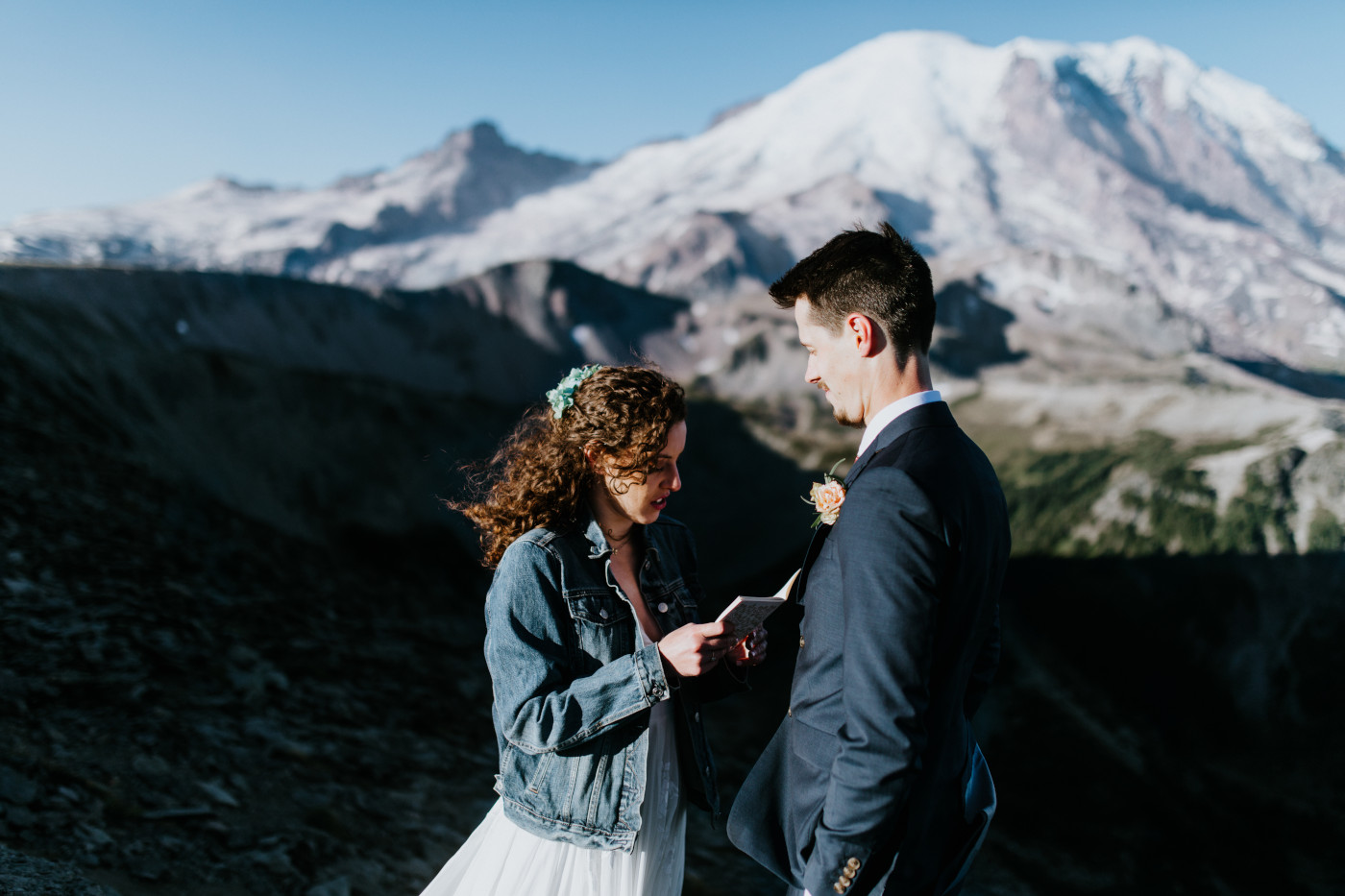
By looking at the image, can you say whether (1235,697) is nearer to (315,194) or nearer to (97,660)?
(97,660)

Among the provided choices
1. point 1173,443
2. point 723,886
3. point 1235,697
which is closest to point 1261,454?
point 1173,443

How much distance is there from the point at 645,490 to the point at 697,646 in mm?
499

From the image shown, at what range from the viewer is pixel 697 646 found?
2.13 meters

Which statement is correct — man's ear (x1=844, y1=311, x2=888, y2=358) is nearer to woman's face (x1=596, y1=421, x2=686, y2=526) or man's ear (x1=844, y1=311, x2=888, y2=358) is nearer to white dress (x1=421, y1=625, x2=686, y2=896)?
woman's face (x1=596, y1=421, x2=686, y2=526)

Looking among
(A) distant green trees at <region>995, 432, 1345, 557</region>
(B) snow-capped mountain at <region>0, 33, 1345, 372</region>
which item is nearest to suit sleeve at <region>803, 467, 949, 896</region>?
(A) distant green trees at <region>995, 432, 1345, 557</region>

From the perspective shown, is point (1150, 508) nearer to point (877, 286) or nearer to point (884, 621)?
point (877, 286)

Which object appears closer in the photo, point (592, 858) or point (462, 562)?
point (592, 858)

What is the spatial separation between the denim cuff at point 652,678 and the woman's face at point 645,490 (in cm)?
44

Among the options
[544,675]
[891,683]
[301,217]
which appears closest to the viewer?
[891,683]

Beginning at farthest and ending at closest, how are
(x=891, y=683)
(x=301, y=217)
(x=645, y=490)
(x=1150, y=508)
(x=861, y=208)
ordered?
1. (x=301, y=217)
2. (x=861, y=208)
3. (x=1150, y=508)
4. (x=645, y=490)
5. (x=891, y=683)

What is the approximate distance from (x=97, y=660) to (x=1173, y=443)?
21735 millimetres

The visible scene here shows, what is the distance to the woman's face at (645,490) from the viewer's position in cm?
242

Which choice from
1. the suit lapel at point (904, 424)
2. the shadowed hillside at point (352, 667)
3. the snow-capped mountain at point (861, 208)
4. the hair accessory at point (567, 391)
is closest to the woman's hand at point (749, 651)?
the suit lapel at point (904, 424)

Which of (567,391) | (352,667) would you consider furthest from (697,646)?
(352,667)
